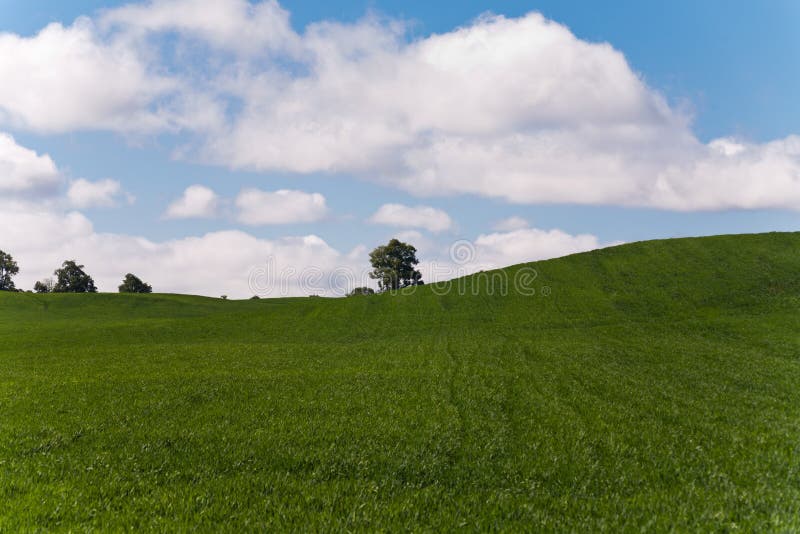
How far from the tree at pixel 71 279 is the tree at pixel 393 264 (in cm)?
9385

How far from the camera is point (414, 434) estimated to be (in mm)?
17234

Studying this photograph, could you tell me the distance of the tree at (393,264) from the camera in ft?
505

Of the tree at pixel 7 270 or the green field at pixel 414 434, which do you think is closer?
the green field at pixel 414 434

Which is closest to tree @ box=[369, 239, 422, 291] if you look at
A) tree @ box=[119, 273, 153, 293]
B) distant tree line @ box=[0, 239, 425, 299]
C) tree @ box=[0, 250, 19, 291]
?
distant tree line @ box=[0, 239, 425, 299]

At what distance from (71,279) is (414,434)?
176 m

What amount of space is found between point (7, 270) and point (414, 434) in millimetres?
197591

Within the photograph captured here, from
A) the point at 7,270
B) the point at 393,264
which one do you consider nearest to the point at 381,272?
the point at 393,264

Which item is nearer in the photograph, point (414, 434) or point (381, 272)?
point (414, 434)

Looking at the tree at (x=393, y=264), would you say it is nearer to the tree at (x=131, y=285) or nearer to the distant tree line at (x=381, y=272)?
the distant tree line at (x=381, y=272)

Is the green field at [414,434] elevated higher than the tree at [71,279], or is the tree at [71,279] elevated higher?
the tree at [71,279]

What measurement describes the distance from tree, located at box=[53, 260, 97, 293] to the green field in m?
127

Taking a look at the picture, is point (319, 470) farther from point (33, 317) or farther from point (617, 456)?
point (33, 317)

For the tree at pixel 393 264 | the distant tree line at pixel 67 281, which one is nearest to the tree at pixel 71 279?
the distant tree line at pixel 67 281

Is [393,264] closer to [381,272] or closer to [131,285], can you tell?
[381,272]
